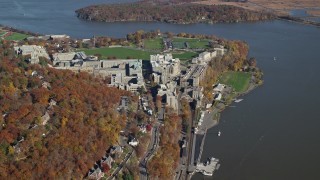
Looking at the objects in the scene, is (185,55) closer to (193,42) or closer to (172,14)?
(193,42)

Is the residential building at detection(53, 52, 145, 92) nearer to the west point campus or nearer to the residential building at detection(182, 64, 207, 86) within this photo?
the west point campus

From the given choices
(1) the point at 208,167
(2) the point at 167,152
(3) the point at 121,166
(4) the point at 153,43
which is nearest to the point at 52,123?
(3) the point at 121,166

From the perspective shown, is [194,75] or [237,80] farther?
[237,80]

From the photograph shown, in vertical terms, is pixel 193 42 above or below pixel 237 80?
above

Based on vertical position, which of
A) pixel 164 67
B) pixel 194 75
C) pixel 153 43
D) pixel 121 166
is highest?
pixel 153 43

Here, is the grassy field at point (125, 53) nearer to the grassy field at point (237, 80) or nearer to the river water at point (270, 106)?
the grassy field at point (237, 80)

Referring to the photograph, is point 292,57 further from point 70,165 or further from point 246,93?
point 70,165
